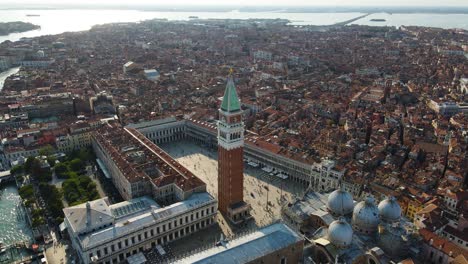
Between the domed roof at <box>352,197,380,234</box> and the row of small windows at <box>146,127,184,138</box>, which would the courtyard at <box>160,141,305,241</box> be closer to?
the row of small windows at <box>146,127,184,138</box>

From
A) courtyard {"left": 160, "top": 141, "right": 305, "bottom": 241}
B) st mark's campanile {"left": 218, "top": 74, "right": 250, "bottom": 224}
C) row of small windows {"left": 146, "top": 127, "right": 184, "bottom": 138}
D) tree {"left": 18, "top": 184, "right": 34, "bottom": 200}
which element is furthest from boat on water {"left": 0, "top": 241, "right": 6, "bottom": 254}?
row of small windows {"left": 146, "top": 127, "right": 184, "bottom": 138}

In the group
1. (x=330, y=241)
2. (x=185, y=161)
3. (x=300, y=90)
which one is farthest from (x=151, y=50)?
(x=330, y=241)

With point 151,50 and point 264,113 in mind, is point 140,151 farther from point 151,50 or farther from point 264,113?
point 151,50

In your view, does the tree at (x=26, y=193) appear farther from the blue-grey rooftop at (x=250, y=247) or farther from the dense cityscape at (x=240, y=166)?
the blue-grey rooftop at (x=250, y=247)

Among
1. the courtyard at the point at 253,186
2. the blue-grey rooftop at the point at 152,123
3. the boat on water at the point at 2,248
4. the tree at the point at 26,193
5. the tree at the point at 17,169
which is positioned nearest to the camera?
the boat on water at the point at 2,248

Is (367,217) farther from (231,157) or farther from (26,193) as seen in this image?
(26,193)

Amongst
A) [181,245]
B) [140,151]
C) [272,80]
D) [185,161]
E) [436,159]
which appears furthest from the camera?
[272,80]

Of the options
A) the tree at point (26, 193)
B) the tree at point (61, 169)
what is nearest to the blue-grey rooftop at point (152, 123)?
the tree at point (61, 169)
